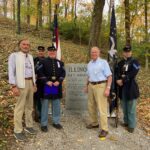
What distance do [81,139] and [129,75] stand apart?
212 cm

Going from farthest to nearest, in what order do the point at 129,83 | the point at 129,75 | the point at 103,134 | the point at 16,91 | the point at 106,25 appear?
the point at 106,25 → the point at 129,83 → the point at 129,75 → the point at 103,134 → the point at 16,91

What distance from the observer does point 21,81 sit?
317 inches

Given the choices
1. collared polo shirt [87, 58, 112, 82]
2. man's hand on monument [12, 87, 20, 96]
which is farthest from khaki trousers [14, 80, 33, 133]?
collared polo shirt [87, 58, 112, 82]

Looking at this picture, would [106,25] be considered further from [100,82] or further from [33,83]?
[33,83]

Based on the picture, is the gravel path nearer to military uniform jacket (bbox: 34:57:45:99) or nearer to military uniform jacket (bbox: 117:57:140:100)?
military uniform jacket (bbox: 34:57:45:99)

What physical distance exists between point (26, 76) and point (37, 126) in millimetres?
1604

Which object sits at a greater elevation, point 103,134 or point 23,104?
point 23,104

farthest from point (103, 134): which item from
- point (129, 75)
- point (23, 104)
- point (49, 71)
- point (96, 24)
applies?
point (96, 24)

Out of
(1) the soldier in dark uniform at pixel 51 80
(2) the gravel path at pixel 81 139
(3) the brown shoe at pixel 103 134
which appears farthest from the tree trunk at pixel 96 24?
(3) the brown shoe at pixel 103 134

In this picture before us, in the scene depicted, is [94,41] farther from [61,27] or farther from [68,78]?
[61,27]

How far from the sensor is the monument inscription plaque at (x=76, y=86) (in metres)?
10.8

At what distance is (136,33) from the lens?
930 inches

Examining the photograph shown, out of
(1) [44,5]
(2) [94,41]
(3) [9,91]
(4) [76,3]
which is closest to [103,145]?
(3) [9,91]

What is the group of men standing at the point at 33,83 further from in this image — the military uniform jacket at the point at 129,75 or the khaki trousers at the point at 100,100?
the military uniform jacket at the point at 129,75
